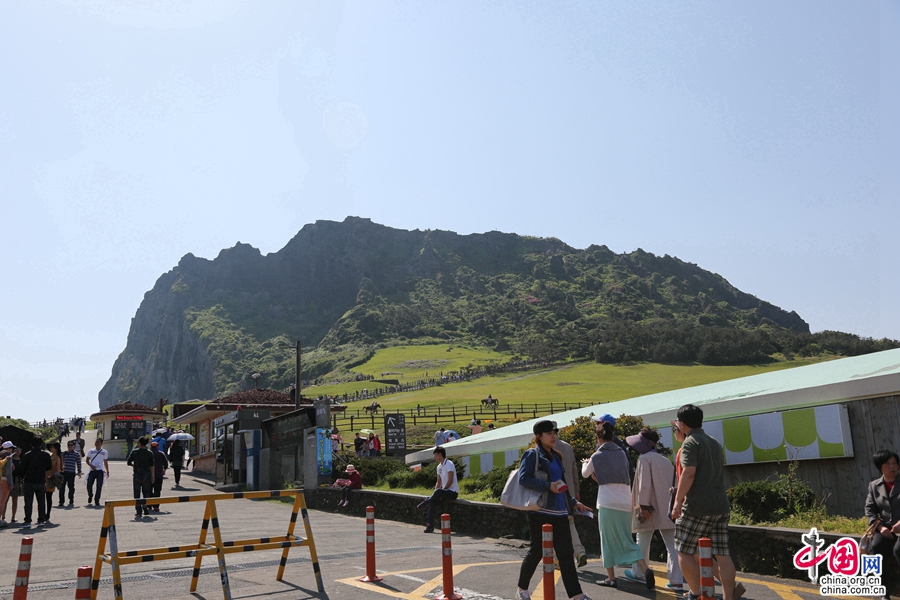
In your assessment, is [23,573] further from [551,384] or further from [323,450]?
[551,384]

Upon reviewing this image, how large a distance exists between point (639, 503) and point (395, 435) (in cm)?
2684

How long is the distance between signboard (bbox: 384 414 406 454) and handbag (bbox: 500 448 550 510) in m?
27.1

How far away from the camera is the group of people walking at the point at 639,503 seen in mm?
5902

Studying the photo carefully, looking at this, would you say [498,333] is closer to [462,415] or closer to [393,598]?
[462,415]

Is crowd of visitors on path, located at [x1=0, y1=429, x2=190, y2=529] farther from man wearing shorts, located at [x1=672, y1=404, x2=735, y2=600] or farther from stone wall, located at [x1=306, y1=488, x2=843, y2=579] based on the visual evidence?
man wearing shorts, located at [x1=672, y1=404, x2=735, y2=600]

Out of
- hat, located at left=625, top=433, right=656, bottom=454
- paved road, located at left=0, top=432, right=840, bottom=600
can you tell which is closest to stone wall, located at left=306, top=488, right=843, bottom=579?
paved road, located at left=0, top=432, right=840, bottom=600

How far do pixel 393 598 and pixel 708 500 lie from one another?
3119mm

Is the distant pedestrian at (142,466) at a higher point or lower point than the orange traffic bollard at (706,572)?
higher

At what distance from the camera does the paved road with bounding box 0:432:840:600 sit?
7.53 m

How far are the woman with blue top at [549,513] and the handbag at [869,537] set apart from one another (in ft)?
8.82

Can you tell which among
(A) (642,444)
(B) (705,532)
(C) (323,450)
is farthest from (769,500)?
(C) (323,450)

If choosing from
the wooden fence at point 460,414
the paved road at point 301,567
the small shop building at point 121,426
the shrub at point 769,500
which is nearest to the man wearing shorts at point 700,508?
the paved road at point 301,567

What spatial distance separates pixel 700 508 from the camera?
586 centimetres

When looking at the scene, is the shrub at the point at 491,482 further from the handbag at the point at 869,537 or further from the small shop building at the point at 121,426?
the small shop building at the point at 121,426
